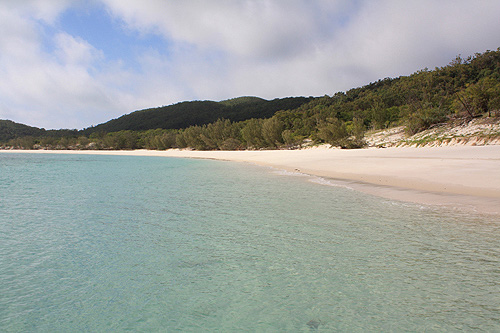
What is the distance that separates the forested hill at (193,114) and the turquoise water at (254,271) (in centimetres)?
11324

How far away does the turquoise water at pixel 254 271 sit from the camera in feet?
11.6

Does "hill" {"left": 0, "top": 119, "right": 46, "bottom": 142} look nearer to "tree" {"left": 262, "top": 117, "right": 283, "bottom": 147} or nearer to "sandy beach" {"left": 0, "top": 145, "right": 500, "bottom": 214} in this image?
"tree" {"left": 262, "top": 117, "right": 283, "bottom": 147}

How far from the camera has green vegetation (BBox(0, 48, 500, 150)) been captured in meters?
33.5

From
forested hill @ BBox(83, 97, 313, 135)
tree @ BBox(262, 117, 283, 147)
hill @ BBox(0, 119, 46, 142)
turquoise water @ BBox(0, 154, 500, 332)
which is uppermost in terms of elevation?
forested hill @ BBox(83, 97, 313, 135)

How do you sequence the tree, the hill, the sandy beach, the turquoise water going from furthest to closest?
the hill → the tree → the sandy beach → the turquoise water

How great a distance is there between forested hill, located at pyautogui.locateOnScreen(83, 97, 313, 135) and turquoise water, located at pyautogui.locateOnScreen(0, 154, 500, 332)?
113243 millimetres

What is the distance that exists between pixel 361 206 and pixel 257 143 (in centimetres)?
5386

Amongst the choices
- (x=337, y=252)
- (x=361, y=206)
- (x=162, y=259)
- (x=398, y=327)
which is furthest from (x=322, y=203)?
(x=398, y=327)

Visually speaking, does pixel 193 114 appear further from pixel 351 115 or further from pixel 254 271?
pixel 254 271

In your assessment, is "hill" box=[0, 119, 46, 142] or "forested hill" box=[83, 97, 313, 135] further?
"hill" box=[0, 119, 46, 142]

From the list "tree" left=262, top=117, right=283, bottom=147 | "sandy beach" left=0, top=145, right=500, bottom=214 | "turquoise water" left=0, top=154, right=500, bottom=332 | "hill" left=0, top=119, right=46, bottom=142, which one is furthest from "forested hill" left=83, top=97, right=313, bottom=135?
"turquoise water" left=0, top=154, right=500, bottom=332

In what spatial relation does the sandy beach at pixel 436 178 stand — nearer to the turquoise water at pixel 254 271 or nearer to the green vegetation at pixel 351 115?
the turquoise water at pixel 254 271

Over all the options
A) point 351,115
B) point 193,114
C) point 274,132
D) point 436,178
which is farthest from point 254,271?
point 193,114

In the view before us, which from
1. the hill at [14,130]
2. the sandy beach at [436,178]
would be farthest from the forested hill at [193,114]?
the sandy beach at [436,178]
